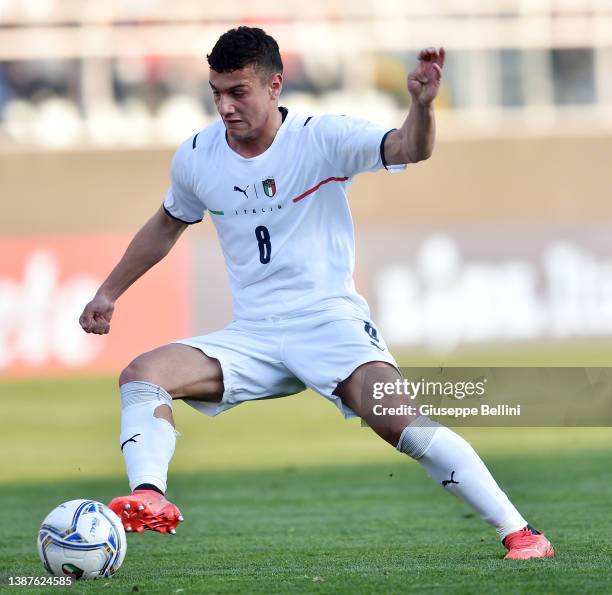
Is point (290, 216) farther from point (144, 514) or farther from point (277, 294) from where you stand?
point (144, 514)

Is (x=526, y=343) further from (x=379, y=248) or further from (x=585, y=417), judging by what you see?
(x=585, y=417)

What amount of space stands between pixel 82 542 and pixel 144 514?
0.27 meters

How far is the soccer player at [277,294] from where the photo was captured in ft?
16.7

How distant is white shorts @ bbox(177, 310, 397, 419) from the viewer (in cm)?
521

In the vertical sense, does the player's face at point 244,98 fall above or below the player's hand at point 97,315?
above

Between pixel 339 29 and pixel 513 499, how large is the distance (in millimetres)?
14600

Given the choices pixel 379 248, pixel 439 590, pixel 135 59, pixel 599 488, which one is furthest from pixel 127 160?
pixel 439 590

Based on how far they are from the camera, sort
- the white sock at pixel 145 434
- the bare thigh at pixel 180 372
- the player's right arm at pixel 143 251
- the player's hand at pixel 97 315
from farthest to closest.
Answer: the player's right arm at pixel 143 251 < the player's hand at pixel 97 315 < the bare thigh at pixel 180 372 < the white sock at pixel 145 434

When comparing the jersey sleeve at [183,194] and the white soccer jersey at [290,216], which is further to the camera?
the jersey sleeve at [183,194]

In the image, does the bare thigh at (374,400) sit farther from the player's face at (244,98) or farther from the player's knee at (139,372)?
the player's face at (244,98)

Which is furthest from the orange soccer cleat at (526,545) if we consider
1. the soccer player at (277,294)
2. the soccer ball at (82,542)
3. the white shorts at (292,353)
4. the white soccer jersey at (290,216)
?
the soccer ball at (82,542)

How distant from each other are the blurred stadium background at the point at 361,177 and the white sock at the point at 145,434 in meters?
9.87

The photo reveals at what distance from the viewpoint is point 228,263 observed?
559cm

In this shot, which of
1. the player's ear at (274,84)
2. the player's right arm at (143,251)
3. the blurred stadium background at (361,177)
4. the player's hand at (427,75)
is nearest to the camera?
the player's hand at (427,75)
